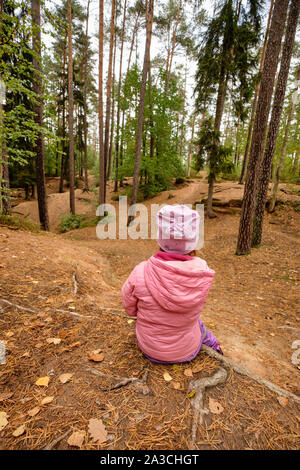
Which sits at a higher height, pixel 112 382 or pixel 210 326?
pixel 112 382

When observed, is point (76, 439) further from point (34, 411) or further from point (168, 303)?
point (168, 303)

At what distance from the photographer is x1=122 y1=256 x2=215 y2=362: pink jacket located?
5.24 feet

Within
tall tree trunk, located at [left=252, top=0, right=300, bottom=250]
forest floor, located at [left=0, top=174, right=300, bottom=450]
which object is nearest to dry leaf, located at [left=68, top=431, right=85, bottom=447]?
forest floor, located at [left=0, top=174, right=300, bottom=450]

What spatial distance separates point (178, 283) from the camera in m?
1.59

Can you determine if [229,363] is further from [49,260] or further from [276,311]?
[49,260]

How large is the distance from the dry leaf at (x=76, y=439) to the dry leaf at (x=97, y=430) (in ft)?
0.19

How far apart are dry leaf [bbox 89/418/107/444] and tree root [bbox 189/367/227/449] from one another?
548 millimetres

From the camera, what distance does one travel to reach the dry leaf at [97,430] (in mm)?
1260

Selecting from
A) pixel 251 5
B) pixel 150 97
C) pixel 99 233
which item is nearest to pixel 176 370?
pixel 99 233

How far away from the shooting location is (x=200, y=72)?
10273mm

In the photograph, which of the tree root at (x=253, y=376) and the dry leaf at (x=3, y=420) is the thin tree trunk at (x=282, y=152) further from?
the dry leaf at (x=3, y=420)

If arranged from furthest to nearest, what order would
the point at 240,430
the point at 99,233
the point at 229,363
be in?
the point at 99,233, the point at 229,363, the point at 240,430

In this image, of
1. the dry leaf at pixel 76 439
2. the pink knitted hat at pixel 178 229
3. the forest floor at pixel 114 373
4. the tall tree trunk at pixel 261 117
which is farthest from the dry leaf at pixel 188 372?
the tall tree trunk at pixel 261 117

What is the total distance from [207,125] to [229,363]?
11.3 meters
